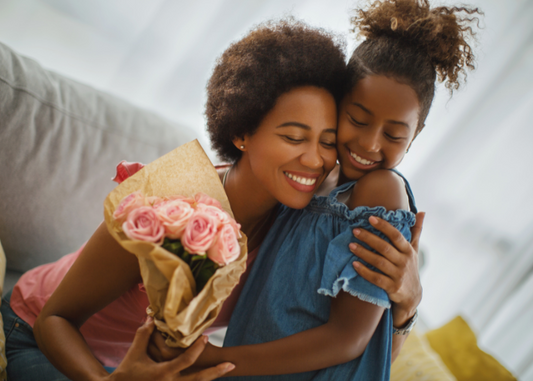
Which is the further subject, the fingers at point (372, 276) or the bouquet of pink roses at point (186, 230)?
the fingers at point (372, 276)

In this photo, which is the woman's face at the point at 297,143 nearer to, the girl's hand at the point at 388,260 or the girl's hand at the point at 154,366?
the girl's hand at the point at 388,260

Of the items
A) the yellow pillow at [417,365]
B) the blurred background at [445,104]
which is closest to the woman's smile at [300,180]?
the yellow pillow at [417,365]

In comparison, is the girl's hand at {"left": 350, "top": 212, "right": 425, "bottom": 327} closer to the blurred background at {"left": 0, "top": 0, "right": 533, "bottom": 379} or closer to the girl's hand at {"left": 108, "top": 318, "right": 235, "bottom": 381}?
the girl's hand at {"left": 108, "top": 318, "right": 235, "bottom": 381}

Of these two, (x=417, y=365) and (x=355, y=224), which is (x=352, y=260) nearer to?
(x=355, y=224)

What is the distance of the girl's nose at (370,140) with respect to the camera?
3.34 feet

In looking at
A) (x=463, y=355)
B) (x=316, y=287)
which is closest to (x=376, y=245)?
(x=316, y=287)

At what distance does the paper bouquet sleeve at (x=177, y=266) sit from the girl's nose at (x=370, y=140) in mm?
436

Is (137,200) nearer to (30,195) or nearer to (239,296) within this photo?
(239,296)

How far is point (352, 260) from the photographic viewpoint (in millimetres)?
919

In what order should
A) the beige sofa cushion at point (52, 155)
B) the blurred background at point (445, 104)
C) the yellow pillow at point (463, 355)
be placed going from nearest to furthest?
the beige sofa cushion at point (52, 155) → the yellow pillow at point (463, 355) → the blurred background at point (445, 104)

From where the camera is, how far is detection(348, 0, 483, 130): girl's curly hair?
3.33 ft

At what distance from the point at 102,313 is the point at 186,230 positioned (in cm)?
80

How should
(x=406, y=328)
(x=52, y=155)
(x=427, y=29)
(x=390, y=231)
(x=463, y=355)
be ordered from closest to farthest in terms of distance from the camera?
1. (x=390, y=231)
2. (x=427, y=29)
3. (x=406, y=328)
4. (x=52, y=155)
5. (x=463, y=355)

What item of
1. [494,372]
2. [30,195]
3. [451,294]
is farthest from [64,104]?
[451,294]
